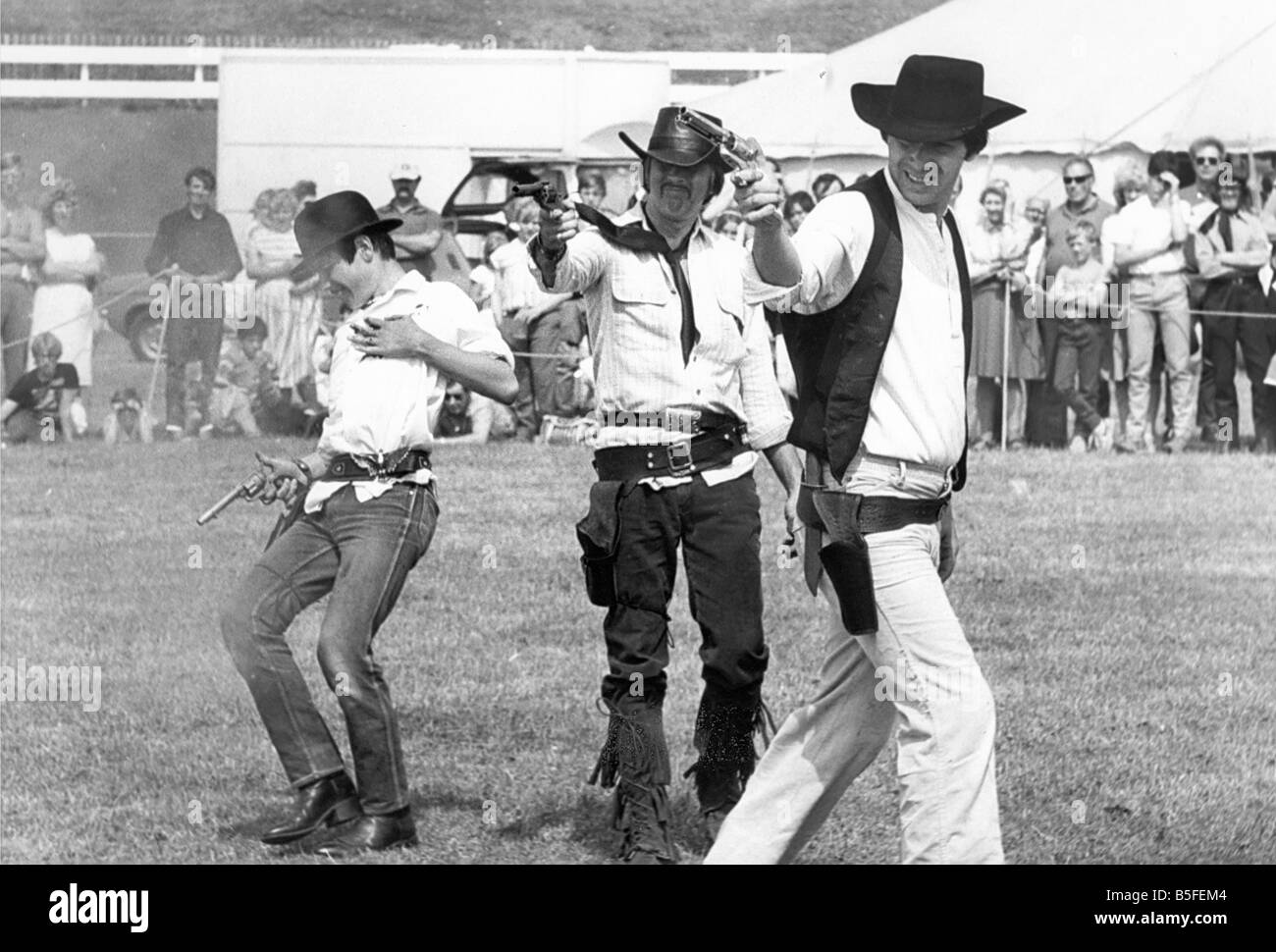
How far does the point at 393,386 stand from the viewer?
21.6ft

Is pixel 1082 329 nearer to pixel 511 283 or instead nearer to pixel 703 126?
pixel 511 283

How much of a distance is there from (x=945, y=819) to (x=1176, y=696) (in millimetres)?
3689

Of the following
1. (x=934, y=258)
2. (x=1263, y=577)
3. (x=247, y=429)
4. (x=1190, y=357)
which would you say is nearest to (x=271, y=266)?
(x=247, y=429)

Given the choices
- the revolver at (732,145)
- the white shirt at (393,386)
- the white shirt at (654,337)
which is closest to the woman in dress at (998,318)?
the white shirt at (654,337)

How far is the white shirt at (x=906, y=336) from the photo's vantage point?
547 centimetres

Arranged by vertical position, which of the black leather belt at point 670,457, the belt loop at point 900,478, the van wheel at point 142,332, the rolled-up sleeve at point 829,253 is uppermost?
the van wheel at point 142,332

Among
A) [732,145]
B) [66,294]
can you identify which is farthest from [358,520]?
[66,294]

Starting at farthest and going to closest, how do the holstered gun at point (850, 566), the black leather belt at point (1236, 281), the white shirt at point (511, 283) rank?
1. the white shirt at point (511, 283)
2. the black leather belt at point (1236, 281)
3. the holstered gun at point (850, 566)

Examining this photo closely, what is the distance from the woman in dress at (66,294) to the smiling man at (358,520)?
36.4ft

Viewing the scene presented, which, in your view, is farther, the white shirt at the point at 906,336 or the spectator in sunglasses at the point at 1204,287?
the spectator in sunglasses at the point at 1204,287

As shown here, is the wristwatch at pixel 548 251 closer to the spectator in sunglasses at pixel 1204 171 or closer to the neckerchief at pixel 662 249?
the neckerchief at pixel 662 249

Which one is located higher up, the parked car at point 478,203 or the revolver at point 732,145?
the parked car at point 478,203

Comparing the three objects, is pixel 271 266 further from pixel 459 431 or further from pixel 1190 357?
pixel 1190 357

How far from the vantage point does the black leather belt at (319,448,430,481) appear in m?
6.59
